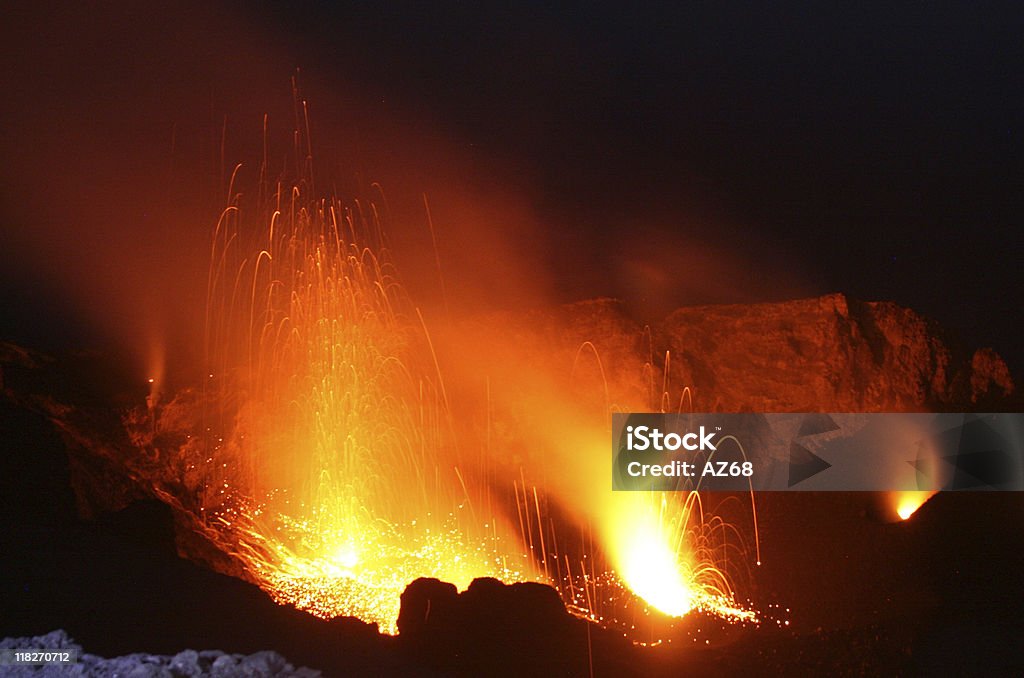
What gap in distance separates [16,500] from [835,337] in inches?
546

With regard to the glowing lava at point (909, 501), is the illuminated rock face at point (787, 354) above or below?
above

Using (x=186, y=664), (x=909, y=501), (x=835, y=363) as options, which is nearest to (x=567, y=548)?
(x=835, y=363)

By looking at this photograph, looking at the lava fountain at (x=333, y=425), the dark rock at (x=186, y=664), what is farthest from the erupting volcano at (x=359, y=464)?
the dark rock at (x=186, y=664)

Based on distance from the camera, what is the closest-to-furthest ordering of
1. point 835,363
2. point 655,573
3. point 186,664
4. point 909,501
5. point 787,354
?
point 186,664 → point 655,573 → point 909,501 → point 835,363 → point 787,354

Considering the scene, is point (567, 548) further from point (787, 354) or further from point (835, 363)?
point (835, 363)

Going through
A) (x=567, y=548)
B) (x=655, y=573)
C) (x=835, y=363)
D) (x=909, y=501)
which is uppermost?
(x=835, y=363)

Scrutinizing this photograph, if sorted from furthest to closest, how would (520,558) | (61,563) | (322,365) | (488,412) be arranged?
(488,412) < (322,365) < (520,558) < (61,563)

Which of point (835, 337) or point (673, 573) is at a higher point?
point (835, 337)

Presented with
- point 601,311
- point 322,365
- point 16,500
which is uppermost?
point 601,311

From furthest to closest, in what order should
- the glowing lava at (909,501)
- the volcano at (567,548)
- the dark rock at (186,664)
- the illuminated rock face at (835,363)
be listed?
the illuminated rock face at (835,363) < the glowing lava at (909,501) < the volcano at (567,548) < the dark rock at (186,664)

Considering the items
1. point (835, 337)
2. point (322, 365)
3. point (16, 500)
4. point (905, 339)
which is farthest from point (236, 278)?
point (905, 339)

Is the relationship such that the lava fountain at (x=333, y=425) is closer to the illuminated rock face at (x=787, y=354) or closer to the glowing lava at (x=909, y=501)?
the illuminated rock face at (x=787, y=354)

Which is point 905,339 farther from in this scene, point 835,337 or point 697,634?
point 697,634

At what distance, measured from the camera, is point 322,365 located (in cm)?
1373
